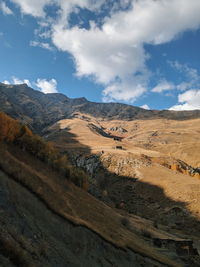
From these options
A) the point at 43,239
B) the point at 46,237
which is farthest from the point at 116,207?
the point at 43,239

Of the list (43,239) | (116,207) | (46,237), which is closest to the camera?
→ (43,239)

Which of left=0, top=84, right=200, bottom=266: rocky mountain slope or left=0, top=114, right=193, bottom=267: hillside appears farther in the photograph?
left=0, top=84, right=200, bottom=266: rocky mountain slope

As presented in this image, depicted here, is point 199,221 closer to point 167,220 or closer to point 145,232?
point 167,220

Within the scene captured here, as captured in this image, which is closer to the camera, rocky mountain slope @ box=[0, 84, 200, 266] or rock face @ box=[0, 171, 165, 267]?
rock face @ box=[0, 171, 165, 267]

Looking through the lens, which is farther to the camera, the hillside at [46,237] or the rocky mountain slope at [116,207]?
the rocky mountain slope at [116,207]

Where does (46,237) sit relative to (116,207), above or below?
above

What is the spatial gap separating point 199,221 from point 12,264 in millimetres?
64493

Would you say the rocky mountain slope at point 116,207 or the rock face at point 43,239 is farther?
the rocky mountain slope at point 116,207

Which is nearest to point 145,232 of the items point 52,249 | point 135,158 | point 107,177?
point 52,249

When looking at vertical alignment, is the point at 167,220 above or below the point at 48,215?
below

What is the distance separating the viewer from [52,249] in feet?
48.4

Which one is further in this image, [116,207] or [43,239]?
[116,207]

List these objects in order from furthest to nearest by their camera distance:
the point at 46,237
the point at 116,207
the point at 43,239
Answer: the point at 116,207 < the point at 46,237 < the point at 43,239

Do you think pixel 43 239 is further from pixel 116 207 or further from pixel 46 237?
pixel 116 207
